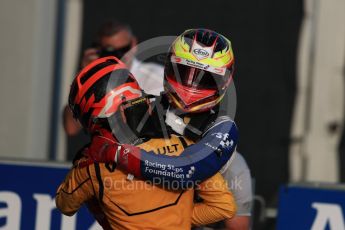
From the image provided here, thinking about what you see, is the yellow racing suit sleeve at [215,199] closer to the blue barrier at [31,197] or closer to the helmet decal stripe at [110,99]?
the helmet decal stripe at [110,99]

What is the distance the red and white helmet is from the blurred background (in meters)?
4.52

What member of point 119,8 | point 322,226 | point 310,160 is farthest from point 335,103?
point 322,226

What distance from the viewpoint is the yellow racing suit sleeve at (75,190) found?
389cm

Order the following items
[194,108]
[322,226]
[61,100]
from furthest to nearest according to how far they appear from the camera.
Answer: [61,100], [322,226], [194,108]

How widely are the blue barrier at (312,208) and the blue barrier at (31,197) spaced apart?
1450mm

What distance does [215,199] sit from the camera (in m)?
3.93

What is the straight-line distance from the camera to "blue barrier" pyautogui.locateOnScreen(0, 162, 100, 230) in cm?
592

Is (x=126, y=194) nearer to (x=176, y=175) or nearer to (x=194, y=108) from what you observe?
(x=176, y=175)

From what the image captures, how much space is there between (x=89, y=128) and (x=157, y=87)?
2.03 metres

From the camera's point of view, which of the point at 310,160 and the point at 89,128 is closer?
the point at 89,128

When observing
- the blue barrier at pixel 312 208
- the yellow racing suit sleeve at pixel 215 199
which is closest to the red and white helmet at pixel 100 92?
the yellow racing suit sleeve at pixel 215 199

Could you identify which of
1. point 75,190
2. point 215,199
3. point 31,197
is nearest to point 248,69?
point 31,197

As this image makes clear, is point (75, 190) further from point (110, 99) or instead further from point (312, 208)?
point (312, 208)

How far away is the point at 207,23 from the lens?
8.62m
